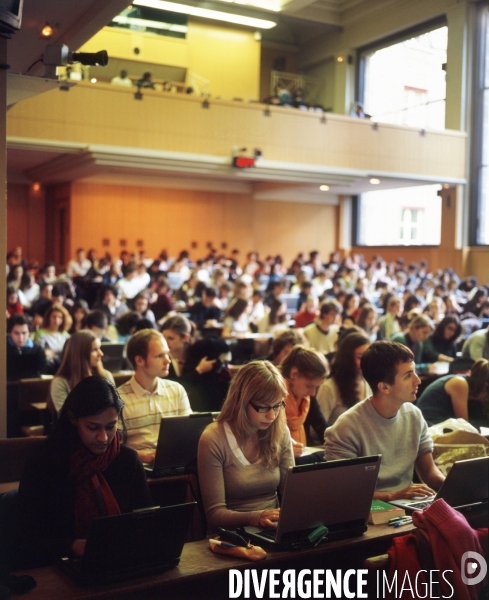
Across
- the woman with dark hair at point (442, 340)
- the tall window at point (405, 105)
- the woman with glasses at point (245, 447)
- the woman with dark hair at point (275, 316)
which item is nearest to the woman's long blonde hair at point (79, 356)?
the woman with glasses at point (245, 447)

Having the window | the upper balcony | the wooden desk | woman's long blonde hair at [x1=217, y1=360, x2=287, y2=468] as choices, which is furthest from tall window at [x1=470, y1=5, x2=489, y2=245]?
the wooden desk

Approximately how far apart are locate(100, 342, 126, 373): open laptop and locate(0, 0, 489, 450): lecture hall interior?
7389 mm

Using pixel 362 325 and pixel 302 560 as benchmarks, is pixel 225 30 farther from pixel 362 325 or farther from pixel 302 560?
pixel 302 560

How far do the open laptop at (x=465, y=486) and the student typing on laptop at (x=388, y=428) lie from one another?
274 mm

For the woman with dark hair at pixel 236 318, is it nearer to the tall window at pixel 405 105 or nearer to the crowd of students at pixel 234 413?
the crowd of students at pixel 234 413

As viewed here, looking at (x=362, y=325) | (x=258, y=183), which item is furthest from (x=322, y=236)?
(x=362, y=325)

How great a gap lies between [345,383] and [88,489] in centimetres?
254

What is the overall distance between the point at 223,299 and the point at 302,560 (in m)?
9.08

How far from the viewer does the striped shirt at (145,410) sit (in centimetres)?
437

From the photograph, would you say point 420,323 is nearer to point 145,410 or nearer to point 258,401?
point 145,410

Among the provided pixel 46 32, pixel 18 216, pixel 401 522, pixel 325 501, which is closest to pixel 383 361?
pixel 401 522

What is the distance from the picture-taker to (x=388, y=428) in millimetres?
3510

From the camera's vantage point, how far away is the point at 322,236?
21.7m

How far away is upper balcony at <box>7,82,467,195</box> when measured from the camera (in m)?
13.5
